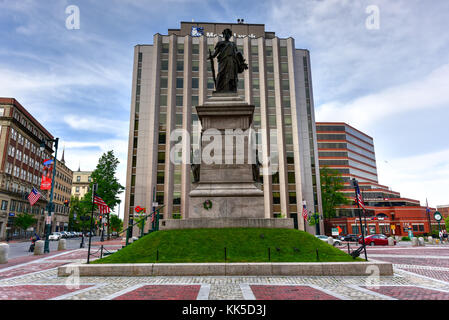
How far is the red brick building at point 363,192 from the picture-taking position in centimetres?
7562

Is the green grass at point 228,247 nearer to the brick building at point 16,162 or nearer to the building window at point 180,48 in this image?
the brick building at point 16,162

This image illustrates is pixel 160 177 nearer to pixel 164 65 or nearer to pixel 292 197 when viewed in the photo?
pixel 164 65

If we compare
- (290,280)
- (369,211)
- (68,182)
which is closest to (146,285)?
(290,280)

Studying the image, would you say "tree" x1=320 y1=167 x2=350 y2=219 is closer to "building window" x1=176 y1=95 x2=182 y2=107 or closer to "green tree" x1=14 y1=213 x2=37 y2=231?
"building window" x1=176 y1=95 x2=182 y2=107

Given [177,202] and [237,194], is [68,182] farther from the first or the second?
[237,194]

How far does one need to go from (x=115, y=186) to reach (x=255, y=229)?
46.4 m

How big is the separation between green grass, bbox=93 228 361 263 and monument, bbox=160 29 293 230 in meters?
0.65

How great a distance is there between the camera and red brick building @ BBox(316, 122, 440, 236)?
75625 mm

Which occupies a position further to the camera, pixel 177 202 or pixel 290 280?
pixel 177 202

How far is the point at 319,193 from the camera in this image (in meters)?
59.7

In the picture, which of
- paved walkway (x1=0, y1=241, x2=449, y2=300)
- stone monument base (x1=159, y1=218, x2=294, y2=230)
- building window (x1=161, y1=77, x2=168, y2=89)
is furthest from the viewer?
building window (x1=161, y1=77, x2=168, y2=89)

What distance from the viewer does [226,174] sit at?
50.8 ft

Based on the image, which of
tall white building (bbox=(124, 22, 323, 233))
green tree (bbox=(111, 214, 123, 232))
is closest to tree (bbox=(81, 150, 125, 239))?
tall white building (bbox=(124, 22, 323, 233))

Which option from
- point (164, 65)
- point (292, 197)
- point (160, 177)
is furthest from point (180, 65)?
point (292, 197)
